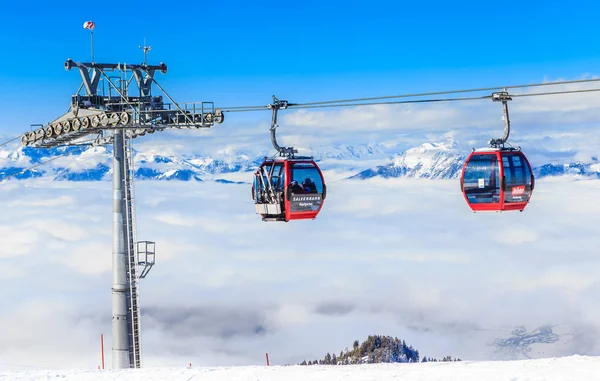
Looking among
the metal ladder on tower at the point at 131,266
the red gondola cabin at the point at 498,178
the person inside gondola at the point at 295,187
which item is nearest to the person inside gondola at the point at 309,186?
the person inside gondola at the point at 295,187

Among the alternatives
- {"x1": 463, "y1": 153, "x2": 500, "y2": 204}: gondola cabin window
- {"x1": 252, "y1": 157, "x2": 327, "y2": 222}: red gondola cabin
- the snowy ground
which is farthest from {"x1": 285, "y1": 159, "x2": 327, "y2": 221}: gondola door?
the snowy ground

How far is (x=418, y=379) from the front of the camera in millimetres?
23797

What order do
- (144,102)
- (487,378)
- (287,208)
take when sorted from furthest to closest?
(144,102)
(287,208)
(487,378)

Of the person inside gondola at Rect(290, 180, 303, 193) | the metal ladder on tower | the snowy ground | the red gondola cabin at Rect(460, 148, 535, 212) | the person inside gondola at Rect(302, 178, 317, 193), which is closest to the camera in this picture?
the snowy ground

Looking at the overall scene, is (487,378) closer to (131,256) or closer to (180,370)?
(180,370)

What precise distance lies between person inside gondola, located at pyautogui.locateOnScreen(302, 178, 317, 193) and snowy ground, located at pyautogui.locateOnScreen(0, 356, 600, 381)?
7.87 meters

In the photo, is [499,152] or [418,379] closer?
[418,379]

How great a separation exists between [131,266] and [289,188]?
9814 millimetres

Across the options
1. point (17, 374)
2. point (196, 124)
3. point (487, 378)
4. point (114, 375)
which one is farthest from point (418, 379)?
point (196, 124)

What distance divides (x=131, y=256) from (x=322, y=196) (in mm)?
10034

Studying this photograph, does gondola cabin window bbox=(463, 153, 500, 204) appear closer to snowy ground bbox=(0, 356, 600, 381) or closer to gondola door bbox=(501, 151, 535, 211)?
gondola door bbox=(501, 151, 535, 211)

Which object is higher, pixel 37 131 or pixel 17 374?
pixel 37 131

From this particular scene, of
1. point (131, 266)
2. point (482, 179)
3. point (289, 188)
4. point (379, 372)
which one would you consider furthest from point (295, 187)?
point (131, 266)

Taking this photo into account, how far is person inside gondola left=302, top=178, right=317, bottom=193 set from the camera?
32.1m
